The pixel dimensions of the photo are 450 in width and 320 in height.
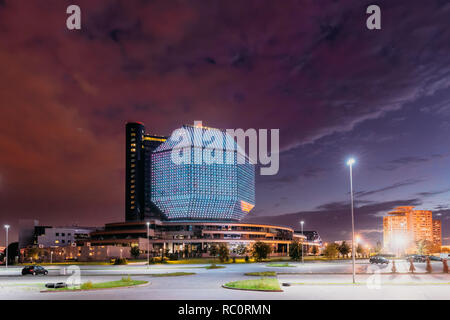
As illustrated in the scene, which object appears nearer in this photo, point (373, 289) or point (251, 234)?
point (373, 289)

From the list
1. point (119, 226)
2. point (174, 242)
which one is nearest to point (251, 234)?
point (174, 242)

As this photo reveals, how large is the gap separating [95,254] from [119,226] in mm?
34429
